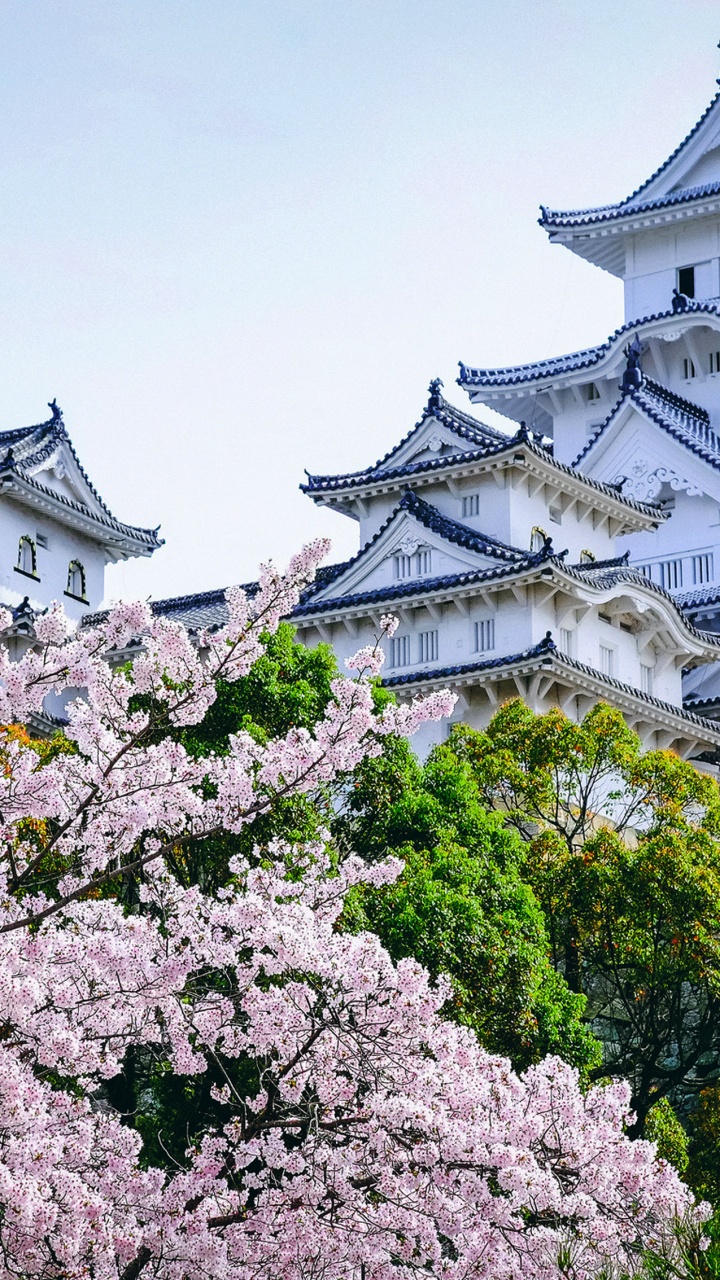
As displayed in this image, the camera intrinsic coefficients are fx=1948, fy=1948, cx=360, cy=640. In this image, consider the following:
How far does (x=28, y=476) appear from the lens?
49.1 meters

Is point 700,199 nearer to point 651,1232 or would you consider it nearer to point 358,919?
point 358,919

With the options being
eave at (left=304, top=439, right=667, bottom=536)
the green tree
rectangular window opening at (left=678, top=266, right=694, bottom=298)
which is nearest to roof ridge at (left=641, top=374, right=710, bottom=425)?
rectangular window opening at (left=678, top=266, right=694, bottom=298)

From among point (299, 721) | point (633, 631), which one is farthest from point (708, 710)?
point (299, 721)

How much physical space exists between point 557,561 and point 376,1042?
25514mm

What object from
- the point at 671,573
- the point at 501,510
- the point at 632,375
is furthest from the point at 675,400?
the point at 501,510

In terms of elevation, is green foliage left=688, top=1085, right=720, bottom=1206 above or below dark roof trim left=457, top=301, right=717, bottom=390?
below

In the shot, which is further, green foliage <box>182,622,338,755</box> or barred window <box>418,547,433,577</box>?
barred window <box>418,547,433,577</box>

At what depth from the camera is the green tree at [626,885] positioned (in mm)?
27562

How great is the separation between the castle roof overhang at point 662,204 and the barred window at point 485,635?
2154 cm

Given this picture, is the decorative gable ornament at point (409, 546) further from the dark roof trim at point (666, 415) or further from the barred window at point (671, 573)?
the dark roof trim at point (666, 415)

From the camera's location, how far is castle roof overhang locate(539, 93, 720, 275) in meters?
56.6

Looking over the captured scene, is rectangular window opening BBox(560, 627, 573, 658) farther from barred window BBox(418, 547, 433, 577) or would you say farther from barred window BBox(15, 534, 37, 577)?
barred window BBox(15, 534, 37, 577)

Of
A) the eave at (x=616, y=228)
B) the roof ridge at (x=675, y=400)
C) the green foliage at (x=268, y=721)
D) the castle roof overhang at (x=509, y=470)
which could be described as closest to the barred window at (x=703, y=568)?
the castle roof overhang at (x=509, y=470)

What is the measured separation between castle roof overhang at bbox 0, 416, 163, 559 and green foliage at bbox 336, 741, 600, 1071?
25147mm
